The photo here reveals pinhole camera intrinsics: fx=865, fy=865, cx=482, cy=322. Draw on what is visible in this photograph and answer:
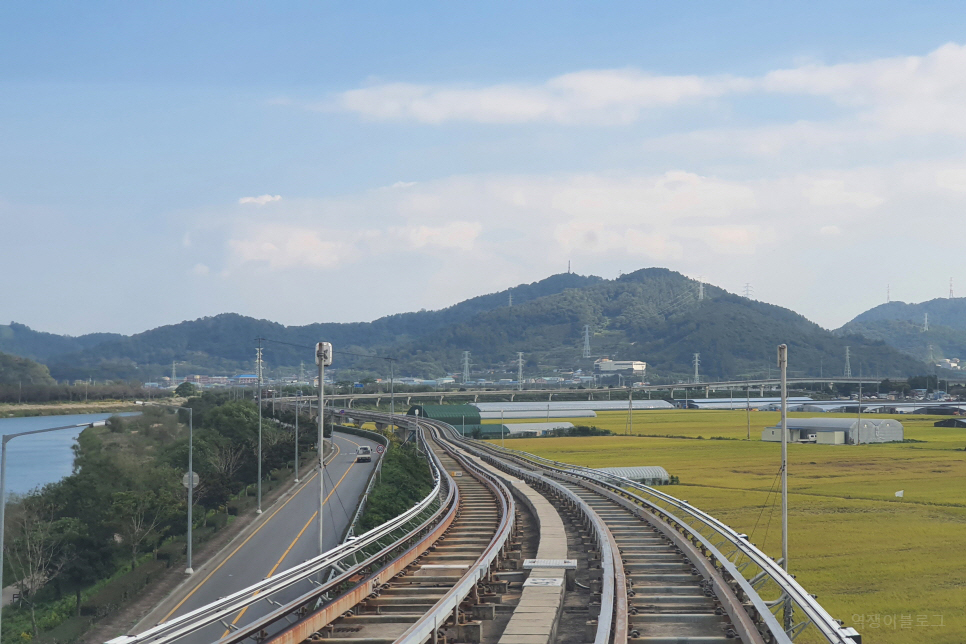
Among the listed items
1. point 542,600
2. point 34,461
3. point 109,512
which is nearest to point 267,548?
point 109,512

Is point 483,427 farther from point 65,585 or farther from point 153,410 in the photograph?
point 65,585

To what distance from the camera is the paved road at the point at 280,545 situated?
35.4 metres

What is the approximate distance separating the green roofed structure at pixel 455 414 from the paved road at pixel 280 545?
61.4 metres

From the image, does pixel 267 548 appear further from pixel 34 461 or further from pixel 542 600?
pixel 34 461

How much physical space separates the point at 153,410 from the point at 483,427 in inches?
1787

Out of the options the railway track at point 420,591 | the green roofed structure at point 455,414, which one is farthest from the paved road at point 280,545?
the green roofed structure at point 455,414

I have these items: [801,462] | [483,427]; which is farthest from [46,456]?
[801,462]

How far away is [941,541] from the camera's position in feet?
118

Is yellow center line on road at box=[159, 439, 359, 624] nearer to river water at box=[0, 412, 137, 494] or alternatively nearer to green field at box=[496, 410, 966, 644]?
river water at box=[0, 412, 137, 494]

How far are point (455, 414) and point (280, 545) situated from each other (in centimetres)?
9465

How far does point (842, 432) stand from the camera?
334 ft

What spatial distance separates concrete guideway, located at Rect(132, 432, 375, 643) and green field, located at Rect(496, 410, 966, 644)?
19898 millimetres

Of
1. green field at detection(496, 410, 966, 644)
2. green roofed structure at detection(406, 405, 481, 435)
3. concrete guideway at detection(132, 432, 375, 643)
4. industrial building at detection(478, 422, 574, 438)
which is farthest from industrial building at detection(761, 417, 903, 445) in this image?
concrete guideway at detection(132, 432, 375, 643)

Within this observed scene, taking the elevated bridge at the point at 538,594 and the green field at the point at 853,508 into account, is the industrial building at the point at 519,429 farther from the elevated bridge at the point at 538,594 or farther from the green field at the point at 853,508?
the elevated bridge at the point at 538,594
